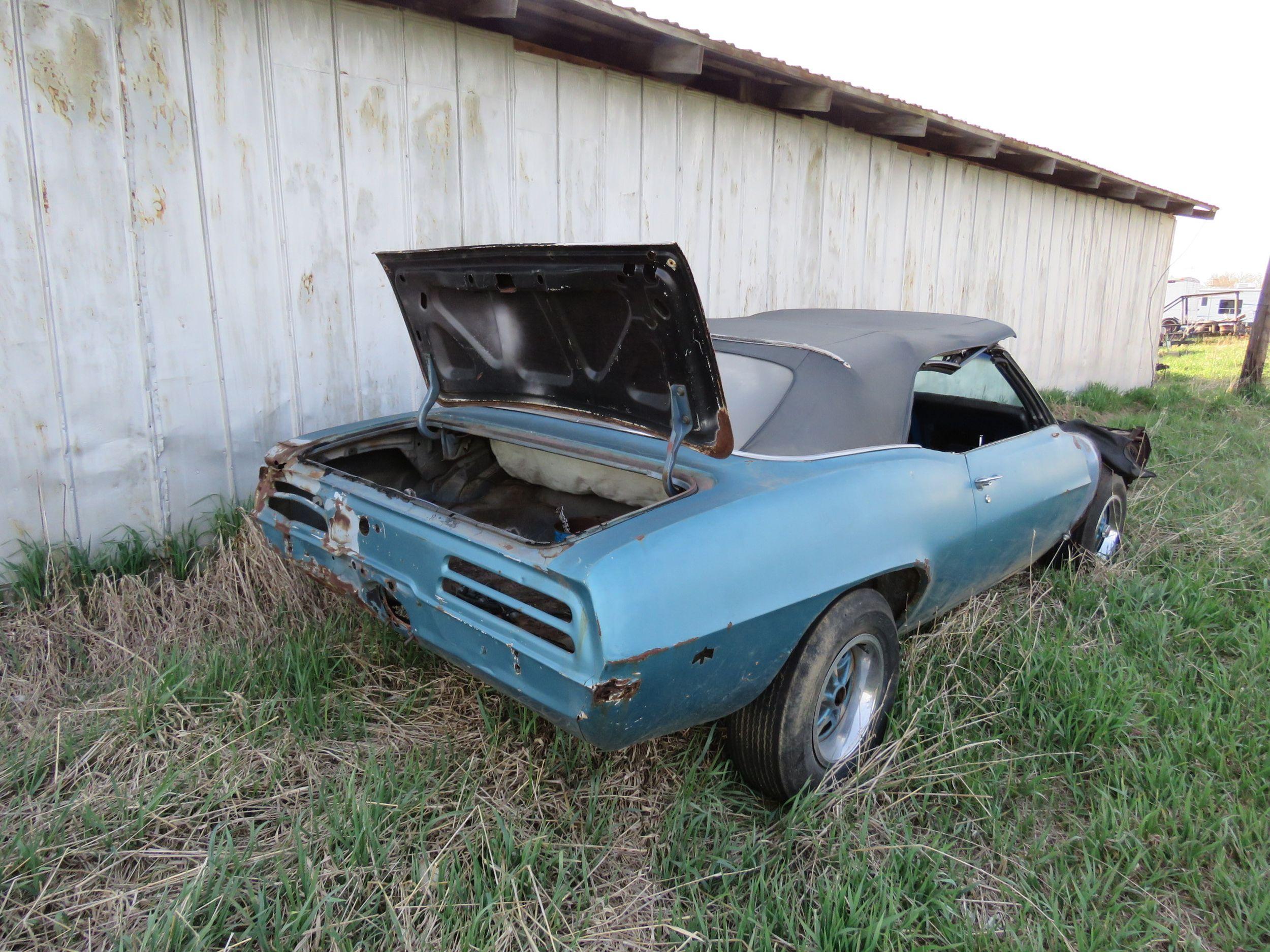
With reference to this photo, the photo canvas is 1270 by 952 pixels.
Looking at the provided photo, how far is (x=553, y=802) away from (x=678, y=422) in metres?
1.08

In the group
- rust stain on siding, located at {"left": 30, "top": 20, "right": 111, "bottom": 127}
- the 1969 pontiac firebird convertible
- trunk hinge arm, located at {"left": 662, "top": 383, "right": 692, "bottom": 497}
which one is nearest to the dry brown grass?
the 1969 pontiac firebird convertible

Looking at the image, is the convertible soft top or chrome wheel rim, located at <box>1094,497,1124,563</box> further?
chrome wheel rim, located at <box>1094,497,1124,563</box>

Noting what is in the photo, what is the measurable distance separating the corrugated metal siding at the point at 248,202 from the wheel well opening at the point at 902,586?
277 centimetres

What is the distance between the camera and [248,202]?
11.6ft

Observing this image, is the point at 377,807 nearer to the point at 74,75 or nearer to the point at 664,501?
the point at 664,501

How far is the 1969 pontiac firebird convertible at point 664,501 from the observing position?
1796mm

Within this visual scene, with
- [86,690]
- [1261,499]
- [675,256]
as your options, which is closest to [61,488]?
[86,690]

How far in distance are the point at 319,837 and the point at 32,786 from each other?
2.77 feet

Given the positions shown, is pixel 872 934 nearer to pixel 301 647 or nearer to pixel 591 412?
pixel 591 412

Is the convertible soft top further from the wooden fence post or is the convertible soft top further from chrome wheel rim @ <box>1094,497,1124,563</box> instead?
the wooden fence post

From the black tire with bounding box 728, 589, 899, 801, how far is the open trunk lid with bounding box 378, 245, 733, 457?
576 millimetres

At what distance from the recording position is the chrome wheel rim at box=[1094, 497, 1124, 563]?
377cm

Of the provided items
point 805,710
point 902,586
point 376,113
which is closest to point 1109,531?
point 902,586

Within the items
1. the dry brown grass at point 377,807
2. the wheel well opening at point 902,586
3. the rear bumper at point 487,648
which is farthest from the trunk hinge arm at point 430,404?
the wheel well opening at point 902,586
